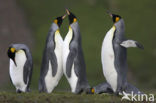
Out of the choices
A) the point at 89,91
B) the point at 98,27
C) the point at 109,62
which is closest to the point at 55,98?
the point at 89,91

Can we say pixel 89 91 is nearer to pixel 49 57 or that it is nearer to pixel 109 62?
pixel 109 62

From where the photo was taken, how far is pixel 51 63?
834 cm

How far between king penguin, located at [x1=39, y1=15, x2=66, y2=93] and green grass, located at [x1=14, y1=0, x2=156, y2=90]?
6341 mm

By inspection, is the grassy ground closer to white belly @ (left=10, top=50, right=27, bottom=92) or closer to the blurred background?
white belly @ (left=10, top=50, right=27, bottom=92)

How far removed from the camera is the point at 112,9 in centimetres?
1953

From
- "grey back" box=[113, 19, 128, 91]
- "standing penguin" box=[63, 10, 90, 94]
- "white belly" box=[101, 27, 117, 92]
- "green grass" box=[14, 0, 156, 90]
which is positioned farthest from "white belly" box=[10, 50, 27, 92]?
"green grass" box=[14, 0, 156, 90]

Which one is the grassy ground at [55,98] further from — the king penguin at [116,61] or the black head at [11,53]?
the black head at [11,53]

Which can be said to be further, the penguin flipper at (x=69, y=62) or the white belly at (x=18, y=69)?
the white belly at (x=18, y=69)

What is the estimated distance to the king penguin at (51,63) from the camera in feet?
27.3

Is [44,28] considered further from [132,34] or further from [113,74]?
[113,74]

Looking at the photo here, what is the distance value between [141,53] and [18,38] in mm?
5900

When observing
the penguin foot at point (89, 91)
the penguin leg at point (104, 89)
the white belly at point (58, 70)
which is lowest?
the penguin leg at point (104, 89)

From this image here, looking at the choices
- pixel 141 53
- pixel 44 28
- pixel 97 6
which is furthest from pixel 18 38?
pixel 141 53

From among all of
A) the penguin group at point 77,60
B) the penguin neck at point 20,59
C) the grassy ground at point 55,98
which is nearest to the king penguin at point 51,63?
the penguin group at point 77,60
